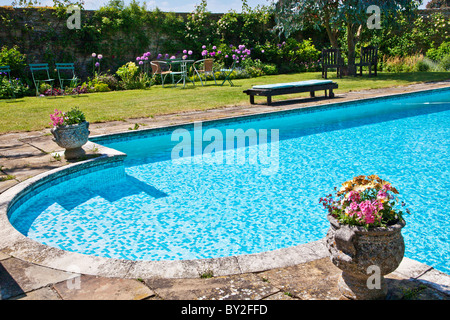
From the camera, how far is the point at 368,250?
6.05 ft

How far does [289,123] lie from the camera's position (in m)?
7.81

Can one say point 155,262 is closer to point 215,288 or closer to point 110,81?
point 215,288

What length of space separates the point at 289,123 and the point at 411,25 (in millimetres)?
10816

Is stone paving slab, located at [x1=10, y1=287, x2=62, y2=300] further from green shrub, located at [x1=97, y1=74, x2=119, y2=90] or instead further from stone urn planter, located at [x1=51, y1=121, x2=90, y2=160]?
green shrub, located at [x1=97, y1=74, x2=119, y2=90]

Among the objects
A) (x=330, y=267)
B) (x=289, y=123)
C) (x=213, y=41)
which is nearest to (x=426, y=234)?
(x=330, y=267)

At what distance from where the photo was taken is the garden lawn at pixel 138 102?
7.53 meters

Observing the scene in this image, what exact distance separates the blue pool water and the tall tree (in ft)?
19.3

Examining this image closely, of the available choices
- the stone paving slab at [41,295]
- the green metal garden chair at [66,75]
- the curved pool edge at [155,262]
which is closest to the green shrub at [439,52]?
the green metal garden chair at [66,75]

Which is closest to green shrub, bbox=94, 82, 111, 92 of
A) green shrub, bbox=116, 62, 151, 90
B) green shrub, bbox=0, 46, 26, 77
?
green shrub, bbox=116, 62, 151, 90

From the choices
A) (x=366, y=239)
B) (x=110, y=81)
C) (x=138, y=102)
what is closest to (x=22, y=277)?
(x=366, y=239)

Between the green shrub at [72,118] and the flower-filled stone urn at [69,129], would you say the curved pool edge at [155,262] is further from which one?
the green shrub at [72,118]

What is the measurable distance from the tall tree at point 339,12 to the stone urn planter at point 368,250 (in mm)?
11421

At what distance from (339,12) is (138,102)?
22.0 ft
